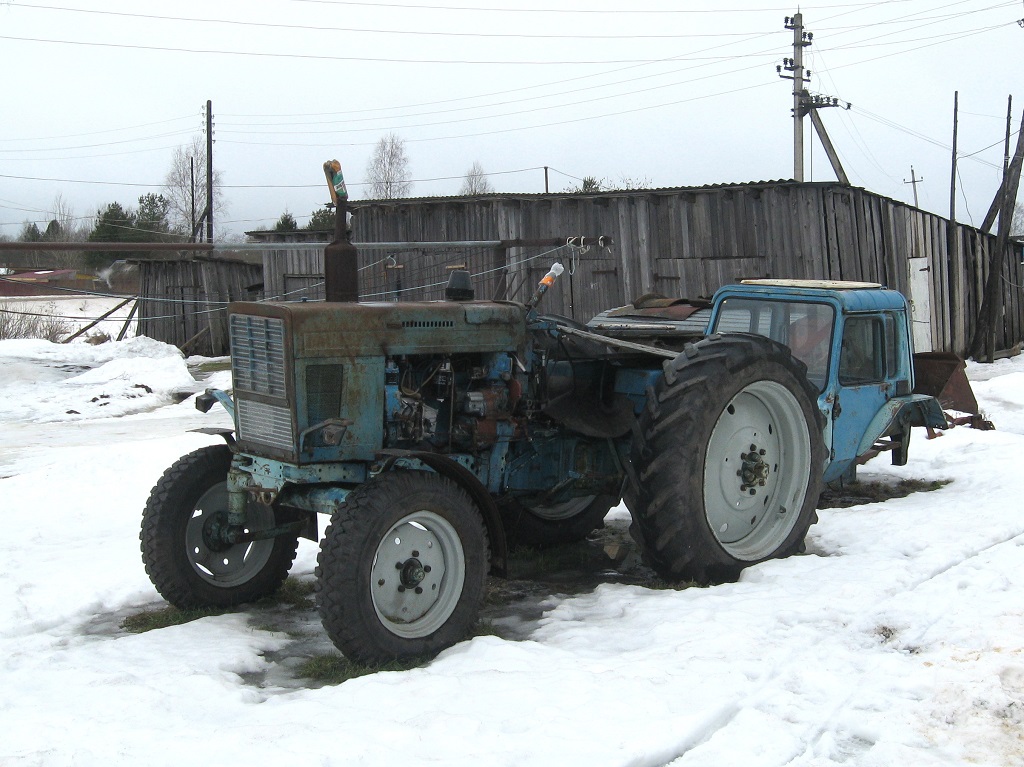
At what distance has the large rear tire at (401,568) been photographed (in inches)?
166

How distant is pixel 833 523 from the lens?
6.54 m

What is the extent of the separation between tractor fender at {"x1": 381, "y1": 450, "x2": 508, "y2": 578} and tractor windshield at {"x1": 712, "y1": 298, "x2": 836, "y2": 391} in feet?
9.31

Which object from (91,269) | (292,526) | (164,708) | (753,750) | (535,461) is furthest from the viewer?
(91,269)

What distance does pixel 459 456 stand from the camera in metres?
5.30

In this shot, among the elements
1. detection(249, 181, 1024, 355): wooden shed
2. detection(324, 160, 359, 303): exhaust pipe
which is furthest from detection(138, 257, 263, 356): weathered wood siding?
detection(324, 160, 359, 303): exhaust pipe

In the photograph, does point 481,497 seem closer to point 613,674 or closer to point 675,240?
point 613,674

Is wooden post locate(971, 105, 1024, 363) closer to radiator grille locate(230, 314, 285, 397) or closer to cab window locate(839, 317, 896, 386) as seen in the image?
cab window locate(839, 317, 896, 386)

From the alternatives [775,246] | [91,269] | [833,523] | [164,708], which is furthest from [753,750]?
[91,269]

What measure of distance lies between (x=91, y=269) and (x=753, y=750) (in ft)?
171

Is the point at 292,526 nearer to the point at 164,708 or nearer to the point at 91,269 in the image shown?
the point at 164,708

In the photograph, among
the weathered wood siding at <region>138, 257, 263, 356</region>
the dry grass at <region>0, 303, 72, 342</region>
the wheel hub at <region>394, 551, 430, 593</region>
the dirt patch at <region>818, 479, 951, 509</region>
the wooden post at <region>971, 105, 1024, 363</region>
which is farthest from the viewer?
the weathered wood siding at <region>138, 257, 263, 356</region>

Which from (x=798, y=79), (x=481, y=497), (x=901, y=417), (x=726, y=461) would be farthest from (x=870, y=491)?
(x=798, y=79)

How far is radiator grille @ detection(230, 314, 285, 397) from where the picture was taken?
477cm

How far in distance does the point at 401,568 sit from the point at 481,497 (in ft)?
1.89
